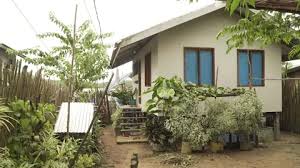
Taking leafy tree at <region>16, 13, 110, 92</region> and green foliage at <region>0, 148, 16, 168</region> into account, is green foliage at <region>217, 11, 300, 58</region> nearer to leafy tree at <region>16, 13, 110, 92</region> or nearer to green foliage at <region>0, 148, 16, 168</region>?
green foliage at <region>0, 148, 16, 168</region>

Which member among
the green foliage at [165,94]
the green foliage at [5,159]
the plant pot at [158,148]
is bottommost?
the plant pot at [158,148]

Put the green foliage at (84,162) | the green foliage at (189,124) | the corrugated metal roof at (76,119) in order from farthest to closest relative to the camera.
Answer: the green foliage at (189,124), the corrugated metal roof at (76,119), the green foliage at (84,162)

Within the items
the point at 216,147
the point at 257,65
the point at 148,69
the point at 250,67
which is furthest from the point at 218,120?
the point at 148,69

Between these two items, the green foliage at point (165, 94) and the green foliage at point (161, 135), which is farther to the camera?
the green foliage at point (161, 135)

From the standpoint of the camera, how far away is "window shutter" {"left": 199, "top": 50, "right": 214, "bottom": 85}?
38.7 feet

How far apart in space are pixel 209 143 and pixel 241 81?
2909 mm

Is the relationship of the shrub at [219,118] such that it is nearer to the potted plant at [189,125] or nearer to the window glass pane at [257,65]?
the potted plant at [189,125]

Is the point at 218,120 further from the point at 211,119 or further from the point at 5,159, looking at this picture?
the point at 5,159

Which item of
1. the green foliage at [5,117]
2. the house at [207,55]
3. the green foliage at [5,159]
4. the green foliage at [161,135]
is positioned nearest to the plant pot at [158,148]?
the green foliage at [161,135]

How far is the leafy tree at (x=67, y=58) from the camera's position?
17375 millimetres

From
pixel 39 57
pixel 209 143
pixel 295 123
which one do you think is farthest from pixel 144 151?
pixel 39 57

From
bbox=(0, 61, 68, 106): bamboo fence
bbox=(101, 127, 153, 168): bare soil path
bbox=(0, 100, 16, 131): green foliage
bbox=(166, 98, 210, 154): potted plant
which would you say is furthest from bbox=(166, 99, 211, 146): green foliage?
bbox=(0, 100, 16, 131): green foliage

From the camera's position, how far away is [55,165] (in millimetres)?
6012

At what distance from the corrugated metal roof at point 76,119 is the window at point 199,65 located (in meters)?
4.31
